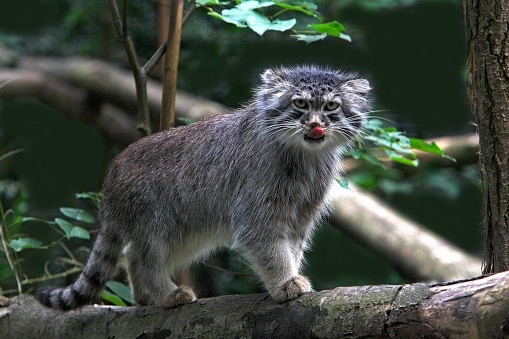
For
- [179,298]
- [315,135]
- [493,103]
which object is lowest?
[179,298]

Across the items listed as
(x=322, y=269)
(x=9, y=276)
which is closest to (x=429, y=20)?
(x=322, y=269)

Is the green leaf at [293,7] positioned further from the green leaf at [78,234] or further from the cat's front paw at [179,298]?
the green leaf at [78,234]

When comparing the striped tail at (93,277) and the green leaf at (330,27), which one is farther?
the striped tail at (93,277)

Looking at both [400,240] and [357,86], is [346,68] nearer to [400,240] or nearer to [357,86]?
[400,240]

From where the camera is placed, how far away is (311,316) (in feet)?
9.10

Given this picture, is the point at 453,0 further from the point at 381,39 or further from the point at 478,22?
the point at 478,22

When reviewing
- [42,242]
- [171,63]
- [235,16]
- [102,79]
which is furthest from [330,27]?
[102,79]

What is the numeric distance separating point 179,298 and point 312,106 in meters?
1.13

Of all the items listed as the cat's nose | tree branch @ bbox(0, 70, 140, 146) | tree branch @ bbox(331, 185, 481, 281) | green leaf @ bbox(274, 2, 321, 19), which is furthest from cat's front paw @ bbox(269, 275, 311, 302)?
tree branch @ bbox(0, 70, 140, 146)

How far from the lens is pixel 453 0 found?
22.3ft

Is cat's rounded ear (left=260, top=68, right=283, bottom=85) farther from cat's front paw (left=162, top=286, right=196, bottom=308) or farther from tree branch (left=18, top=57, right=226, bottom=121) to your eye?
tree branch (left=18, top=57, right=226, bottom=121)

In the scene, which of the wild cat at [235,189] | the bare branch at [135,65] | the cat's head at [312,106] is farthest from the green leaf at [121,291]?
the cat's head at [312,106]

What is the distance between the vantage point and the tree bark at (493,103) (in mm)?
2678

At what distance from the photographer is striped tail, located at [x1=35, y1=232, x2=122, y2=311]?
3.79 meters
